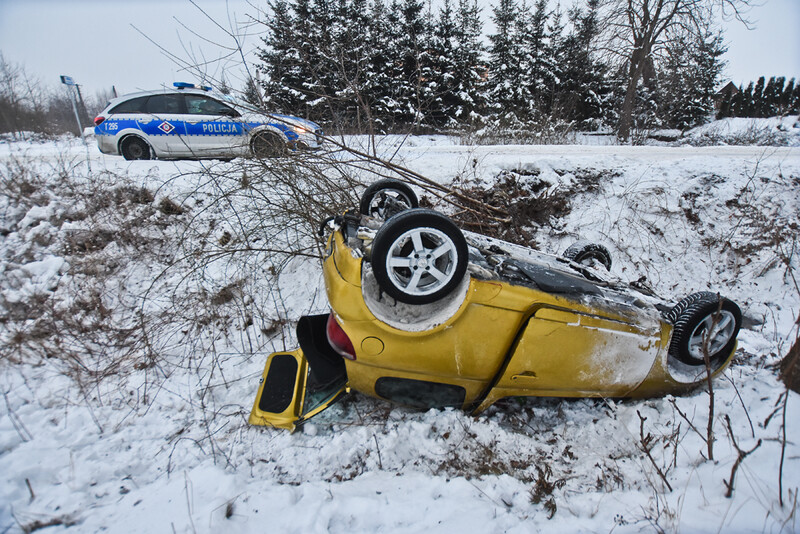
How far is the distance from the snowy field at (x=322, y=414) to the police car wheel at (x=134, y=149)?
2.00m

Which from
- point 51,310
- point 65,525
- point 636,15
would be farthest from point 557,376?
point 636,15

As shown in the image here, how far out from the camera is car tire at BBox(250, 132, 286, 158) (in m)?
4.44

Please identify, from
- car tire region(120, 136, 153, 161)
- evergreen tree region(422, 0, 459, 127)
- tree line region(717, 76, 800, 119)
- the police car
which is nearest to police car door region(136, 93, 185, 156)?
the police car

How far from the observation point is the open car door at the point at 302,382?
2.44 meters

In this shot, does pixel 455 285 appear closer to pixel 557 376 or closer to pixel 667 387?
pixel 557 376

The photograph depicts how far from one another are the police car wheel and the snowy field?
200 centimetres

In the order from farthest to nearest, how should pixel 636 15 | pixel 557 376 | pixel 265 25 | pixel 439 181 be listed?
1. pixel 636 15
2. pixel 439 181
3. pixel 265 25
4. pixel 557 376

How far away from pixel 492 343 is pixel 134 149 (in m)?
8.86

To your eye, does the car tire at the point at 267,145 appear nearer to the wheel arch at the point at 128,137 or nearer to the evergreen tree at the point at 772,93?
the wheel arch at the point at 128,137

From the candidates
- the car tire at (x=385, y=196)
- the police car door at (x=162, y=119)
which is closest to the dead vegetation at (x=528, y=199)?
the car tire at (x=385, y=196)

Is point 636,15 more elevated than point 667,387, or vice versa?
point 636,15

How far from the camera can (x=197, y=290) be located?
14.1 ft

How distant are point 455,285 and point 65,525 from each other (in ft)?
7.69

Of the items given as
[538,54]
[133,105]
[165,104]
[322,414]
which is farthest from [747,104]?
[133,105]
